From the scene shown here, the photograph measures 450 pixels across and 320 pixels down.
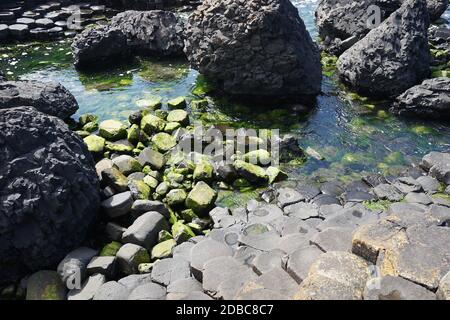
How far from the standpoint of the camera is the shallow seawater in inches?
465

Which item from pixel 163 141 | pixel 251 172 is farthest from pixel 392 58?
pixel 163 141

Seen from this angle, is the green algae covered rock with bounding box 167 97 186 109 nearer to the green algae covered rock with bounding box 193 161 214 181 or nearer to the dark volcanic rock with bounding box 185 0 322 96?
the dark volcanic rock with bounding box 185 0 322 96

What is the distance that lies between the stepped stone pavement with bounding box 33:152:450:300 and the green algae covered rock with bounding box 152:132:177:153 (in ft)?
10.5

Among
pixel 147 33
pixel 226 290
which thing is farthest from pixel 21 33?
pixel 226 290

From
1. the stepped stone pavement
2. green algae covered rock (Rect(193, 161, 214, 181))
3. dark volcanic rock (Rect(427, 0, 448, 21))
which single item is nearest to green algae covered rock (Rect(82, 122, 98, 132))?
green algae covered rock (Rect(193, 161, 214, 181))

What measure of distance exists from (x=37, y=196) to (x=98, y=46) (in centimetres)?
1080

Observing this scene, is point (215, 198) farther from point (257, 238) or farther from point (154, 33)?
point (154, 33)

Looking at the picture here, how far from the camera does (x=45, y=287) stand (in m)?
7.85

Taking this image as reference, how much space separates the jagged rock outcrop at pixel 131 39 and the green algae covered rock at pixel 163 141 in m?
6.91

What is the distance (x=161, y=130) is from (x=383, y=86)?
7.40 metres

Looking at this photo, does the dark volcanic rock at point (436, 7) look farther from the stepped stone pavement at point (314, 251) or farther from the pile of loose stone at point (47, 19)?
the pile of loose stone at point (47, 19)

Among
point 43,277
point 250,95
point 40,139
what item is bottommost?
point 43,277

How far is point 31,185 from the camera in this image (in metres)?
8.37
